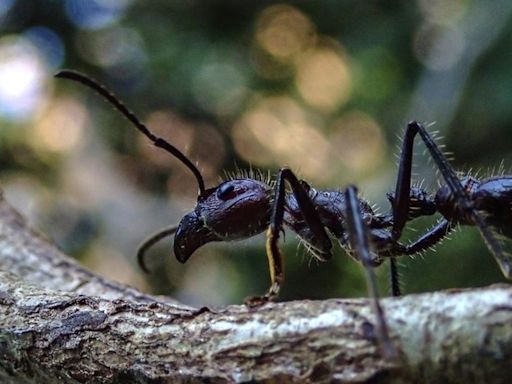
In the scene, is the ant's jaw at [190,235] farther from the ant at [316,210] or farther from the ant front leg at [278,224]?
the ant front leg at [278,224]

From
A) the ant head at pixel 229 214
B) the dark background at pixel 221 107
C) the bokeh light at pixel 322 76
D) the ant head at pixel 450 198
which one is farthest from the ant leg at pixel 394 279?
the bokeh light at pixel 322 76

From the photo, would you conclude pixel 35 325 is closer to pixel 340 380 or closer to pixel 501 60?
pixel 340 380

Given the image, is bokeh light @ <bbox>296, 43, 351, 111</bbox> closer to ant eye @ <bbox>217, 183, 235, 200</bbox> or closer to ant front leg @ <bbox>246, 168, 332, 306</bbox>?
ant eye @ <bbox>217, 183, 235, 200</bbox>

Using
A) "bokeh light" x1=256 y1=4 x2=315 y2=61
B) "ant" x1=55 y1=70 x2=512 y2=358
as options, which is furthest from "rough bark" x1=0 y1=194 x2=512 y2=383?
"bokeh light" x1=256 y1=4 x2=315 y2=61

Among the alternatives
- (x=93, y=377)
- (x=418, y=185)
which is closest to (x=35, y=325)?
(x=93, y=377)

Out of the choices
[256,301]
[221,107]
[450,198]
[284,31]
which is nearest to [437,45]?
[284,31]

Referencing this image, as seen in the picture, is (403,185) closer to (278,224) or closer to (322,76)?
(278,224)
